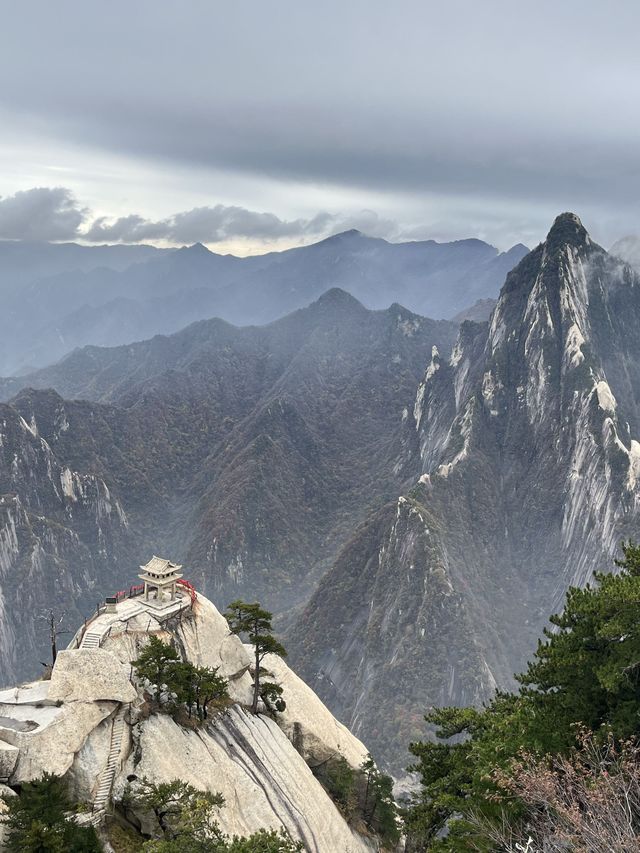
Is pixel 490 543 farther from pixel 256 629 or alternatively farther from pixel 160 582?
pixel 160 582

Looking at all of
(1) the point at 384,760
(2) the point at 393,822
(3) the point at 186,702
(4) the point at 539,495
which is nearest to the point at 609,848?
(3) the point at 186,702

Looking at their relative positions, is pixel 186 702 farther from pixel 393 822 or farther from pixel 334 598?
pixel 334 598

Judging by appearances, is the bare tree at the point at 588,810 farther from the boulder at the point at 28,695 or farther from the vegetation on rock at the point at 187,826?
the boulder at the point at 28,695

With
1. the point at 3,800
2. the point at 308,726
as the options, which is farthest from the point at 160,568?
the point at 3,800

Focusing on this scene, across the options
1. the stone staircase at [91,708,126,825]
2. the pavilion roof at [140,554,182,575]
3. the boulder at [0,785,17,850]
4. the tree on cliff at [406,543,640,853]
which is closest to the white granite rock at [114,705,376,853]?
the stone staircase at [91,708,126,825]

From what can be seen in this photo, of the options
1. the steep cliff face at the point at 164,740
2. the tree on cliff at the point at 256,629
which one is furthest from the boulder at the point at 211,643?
the tree on cliff at the point at 256,629

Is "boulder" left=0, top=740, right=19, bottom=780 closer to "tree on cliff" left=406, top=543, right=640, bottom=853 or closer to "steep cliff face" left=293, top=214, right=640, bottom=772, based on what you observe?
"tree on cliff" left=406, top=543, right=640, bottom=853
